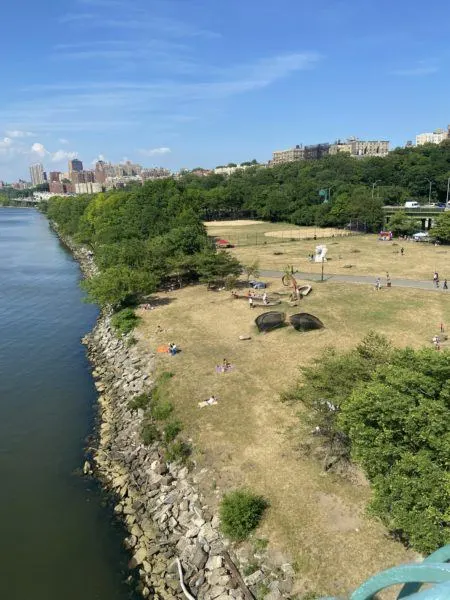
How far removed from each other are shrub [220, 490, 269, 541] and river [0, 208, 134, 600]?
375cm

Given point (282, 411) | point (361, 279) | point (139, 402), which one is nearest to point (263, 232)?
point (361, 279)

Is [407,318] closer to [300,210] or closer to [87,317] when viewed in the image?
[87,317]

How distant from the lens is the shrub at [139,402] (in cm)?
2314

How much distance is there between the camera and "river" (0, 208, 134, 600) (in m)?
14.7

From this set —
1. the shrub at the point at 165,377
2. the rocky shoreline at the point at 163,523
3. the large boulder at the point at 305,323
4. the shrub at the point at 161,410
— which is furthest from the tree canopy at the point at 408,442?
the large boulder at the point at 305,323

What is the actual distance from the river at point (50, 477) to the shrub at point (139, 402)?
2.57 metres

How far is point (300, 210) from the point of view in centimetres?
9719

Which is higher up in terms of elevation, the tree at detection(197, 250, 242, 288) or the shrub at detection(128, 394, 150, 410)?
the tree at detection(197, 250, 242, 288)

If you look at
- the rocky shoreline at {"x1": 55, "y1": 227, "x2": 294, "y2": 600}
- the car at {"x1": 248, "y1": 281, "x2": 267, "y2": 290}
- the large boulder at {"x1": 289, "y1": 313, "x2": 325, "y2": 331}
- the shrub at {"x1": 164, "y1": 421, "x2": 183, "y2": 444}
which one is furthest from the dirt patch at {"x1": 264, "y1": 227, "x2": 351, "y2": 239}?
the shrub at {"x1": 164, "y1": 421, "x2": 183, "y2": 444}

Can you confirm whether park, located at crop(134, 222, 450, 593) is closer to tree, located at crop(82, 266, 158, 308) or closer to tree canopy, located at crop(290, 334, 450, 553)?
tree canopy, located at crop(290, 334, 450, 553)

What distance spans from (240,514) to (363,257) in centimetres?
4790

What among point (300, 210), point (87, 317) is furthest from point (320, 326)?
point (300, 210)

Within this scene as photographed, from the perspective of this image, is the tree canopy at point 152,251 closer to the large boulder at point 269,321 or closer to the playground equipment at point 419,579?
the large boulder at point 269,321

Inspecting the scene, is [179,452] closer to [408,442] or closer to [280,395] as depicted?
[280,395]
